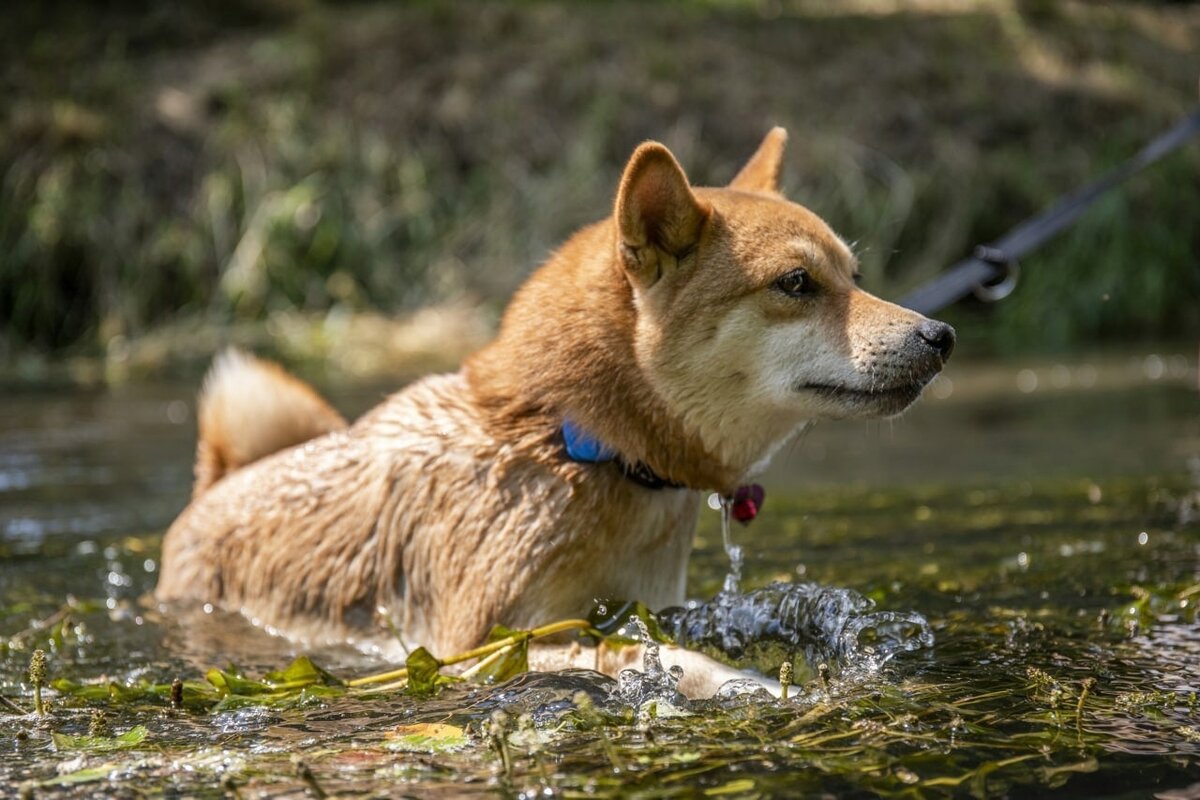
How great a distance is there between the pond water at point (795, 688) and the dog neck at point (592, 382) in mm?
585

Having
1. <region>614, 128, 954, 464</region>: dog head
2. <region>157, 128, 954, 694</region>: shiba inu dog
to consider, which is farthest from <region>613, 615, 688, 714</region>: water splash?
<region>614, 128, 954, 464</region>: dog head

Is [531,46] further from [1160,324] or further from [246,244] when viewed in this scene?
[1160,324]

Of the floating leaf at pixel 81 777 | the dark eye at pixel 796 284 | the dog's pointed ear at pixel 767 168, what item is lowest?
the floating leaf at pixel 81 777

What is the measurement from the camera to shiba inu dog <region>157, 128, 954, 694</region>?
3.79 meters

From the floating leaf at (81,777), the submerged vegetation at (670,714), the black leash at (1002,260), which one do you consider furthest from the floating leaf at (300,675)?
the black leash at (1002,260)

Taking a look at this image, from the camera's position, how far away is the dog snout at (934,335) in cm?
377

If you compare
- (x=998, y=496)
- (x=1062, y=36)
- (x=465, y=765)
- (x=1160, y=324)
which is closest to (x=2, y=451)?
(x=998, y=496)

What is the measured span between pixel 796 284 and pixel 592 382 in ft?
2.05

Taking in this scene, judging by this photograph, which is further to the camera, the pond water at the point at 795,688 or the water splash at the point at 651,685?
the water splash at the point at 651,685

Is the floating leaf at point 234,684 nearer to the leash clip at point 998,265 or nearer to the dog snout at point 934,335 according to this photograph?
the dog snout at point 934,335

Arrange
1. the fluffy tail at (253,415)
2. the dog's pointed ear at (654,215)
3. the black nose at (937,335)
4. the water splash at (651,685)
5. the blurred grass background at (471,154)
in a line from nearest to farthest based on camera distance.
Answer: the water splash at (651,685) → the dog's pointed ear at (654,215) → the black nose at (937,335) → the fluffy tail at (253,415) → the blurred grass background at (471,154)

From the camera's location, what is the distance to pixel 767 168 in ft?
15.1

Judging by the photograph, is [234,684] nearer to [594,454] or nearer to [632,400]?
[594,454]

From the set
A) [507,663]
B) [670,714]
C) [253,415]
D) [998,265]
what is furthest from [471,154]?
[670,714]
